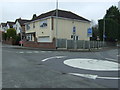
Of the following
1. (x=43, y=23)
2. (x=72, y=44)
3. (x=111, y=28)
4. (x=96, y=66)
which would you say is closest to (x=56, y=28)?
(x=72, y=44)

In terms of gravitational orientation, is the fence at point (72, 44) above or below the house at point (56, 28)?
below

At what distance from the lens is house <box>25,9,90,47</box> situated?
30359mm

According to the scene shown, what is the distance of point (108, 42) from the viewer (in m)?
43.7

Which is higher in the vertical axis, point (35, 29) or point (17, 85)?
Result: point (35, 29)

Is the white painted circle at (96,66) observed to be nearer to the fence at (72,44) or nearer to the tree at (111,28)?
the fence at (72,44)

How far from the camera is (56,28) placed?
2850 centimetres

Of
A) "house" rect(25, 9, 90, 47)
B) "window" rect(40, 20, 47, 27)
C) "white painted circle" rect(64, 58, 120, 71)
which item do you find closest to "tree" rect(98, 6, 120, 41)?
"house" rect(25, 9, 90, 47)

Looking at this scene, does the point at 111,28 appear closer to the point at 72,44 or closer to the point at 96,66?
the point at 72,44

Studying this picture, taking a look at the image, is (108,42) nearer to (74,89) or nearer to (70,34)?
(70,34)

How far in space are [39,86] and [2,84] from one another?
1.43 metres

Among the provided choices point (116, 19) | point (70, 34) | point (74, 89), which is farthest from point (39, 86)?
point (116, 19)

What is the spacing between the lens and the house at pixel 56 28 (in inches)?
1195

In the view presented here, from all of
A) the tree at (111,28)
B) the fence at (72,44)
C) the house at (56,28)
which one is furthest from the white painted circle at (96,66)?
the tree at (111,28)

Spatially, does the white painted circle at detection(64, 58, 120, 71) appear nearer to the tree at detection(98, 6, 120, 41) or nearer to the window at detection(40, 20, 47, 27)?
the window at detection(40, 20, 47, 27)
